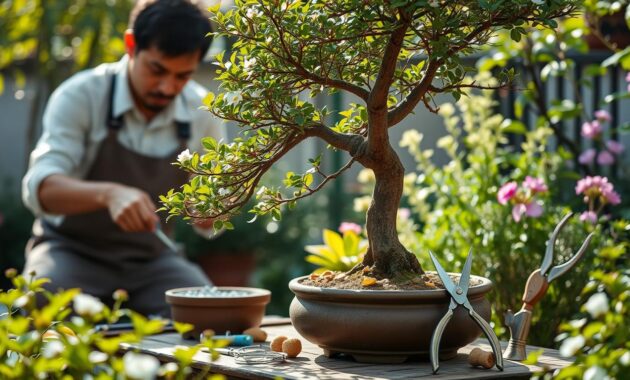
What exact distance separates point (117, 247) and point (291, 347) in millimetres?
1855

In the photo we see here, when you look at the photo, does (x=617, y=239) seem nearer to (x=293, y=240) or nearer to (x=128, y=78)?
(x=128, y=78)

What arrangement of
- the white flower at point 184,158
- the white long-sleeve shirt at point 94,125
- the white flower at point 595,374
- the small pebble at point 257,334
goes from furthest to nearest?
the white long-sleeve shirt at point 94,125 → the small pebble at point 257,334 → the white flower at point 184,158 → the white flower at point 595,374

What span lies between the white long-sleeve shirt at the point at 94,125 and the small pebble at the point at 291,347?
65.1 inches

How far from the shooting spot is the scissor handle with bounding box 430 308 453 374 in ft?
5.42

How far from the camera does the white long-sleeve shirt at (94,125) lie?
11.2 feet

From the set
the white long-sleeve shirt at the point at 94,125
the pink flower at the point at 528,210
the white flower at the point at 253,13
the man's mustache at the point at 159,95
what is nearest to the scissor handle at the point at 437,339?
the white flower at the point at 253,13

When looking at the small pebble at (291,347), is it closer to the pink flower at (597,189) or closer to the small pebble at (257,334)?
the small pebble at (257,334)

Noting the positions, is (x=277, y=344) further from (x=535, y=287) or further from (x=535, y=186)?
(x=535, y=186)

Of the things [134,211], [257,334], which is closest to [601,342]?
[257,334]

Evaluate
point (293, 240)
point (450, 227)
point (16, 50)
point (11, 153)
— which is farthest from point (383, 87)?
point (11, 153)

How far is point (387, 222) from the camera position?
74.6 inches

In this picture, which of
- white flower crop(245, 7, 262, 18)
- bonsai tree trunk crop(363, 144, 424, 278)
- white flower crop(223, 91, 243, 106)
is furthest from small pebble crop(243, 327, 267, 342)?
white flower crop(245, 7, 262, 18)

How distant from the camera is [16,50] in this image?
6.90 metres

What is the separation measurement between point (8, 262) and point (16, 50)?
1.56m
